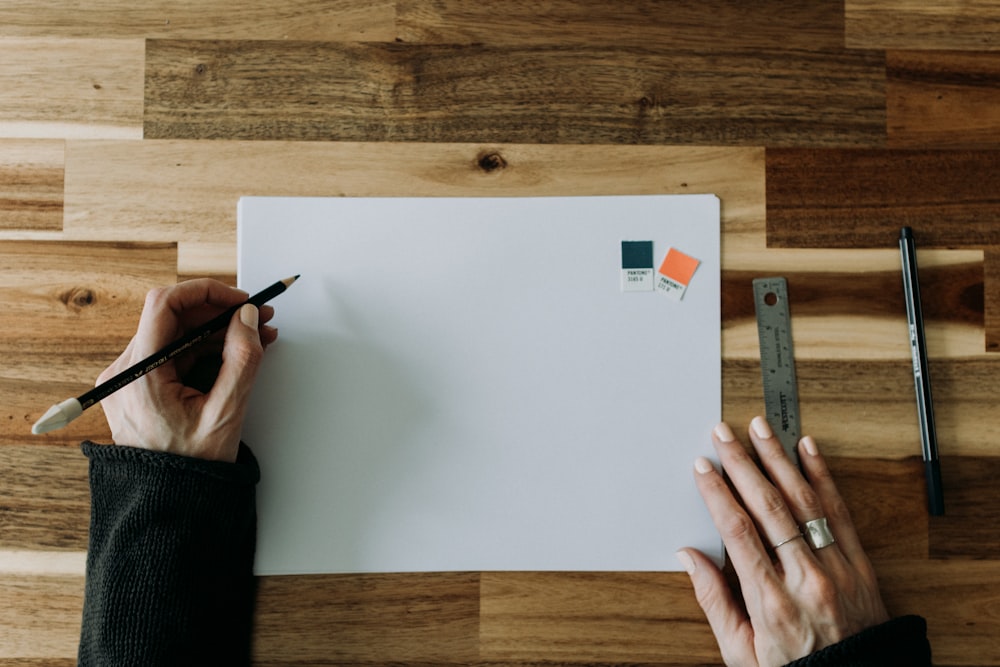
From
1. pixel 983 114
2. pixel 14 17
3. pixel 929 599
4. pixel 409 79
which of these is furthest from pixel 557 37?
pixel 929 599

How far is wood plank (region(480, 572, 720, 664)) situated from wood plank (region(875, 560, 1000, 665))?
224 mm

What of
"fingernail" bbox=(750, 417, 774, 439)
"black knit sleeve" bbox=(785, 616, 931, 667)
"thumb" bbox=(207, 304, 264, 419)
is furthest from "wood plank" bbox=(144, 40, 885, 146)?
"black knit sleeve" bbox=(785, 616, 931, 667)

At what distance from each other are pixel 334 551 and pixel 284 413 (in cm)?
17

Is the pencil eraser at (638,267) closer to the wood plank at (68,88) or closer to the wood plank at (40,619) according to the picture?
the wood plank at (68,88)

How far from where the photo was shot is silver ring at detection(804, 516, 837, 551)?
0.79 meters

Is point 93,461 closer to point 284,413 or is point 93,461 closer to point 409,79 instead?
point 284,413

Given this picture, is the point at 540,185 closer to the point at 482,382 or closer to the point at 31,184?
the point at 482,382

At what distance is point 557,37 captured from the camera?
85 cm

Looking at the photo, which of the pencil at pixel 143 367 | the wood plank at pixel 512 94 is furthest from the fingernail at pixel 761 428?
the pencil at pixel 143 367

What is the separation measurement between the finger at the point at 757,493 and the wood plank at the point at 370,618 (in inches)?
12.6

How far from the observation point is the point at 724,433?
0.82 m

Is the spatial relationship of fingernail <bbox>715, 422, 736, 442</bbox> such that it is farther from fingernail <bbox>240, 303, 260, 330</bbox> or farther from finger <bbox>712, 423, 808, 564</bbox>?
fingernail <bbox>240, 303, 260, 330</bbox>

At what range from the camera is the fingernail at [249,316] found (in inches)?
30.8

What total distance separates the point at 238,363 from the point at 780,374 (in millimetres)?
608
